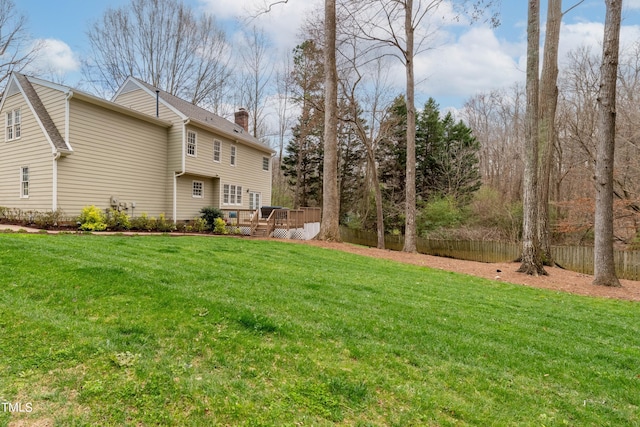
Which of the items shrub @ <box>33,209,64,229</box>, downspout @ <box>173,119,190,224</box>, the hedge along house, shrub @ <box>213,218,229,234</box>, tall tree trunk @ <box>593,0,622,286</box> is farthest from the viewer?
downspout @ <box>173,119,190,224</box>

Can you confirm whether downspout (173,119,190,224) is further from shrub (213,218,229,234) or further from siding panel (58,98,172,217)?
shrub (213,218,229,234)

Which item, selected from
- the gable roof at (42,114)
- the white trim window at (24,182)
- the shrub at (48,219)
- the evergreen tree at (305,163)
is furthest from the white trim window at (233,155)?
the shrub at (48,219)

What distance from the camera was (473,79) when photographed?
24.2 m

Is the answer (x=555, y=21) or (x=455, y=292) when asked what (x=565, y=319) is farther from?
(x=555, y=21)

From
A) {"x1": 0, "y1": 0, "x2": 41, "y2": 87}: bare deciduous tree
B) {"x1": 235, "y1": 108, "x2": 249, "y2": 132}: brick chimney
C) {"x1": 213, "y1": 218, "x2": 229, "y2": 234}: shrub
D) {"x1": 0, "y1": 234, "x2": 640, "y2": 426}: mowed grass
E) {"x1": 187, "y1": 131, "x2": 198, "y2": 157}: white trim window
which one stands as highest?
{"x1": 0, "y1": 0, "x2": 41, "y2": 87}: bare deciduous tree

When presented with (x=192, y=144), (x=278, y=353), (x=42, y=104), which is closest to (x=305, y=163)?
(x=192, y=144)

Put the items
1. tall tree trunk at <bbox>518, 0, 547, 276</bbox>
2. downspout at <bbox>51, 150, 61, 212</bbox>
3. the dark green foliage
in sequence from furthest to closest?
1. the dark green foliage
2. downspout at <bbox>51, 150, 61, 212</bbox>
3. tall tree trunk at <bbox>518, 0, 547, 276</bbox>

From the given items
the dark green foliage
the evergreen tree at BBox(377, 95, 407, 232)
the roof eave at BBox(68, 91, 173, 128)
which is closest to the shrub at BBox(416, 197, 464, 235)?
the dark green foliage

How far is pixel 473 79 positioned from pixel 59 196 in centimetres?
2559

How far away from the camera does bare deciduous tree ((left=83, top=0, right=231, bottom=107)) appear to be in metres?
23.1

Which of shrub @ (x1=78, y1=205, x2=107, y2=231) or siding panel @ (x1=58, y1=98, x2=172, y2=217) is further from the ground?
siding panel @ (x1=58, y1=98, x2=172, y2=217)

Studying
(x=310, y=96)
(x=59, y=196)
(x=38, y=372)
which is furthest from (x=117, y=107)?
(x=38, y=372)

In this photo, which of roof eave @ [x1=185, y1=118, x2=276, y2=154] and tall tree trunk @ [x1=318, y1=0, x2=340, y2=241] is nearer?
tall tree trunk @ [x1=318, y1=0, x2=340, y2=241]

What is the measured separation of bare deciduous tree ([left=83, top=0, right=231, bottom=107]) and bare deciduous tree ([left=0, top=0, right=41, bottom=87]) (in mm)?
3040
